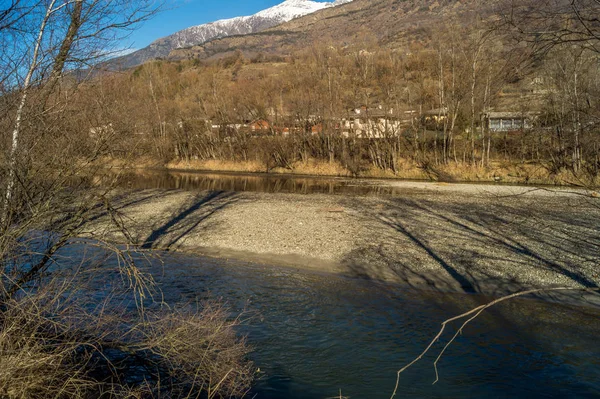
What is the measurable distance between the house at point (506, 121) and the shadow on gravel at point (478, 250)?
821 inches

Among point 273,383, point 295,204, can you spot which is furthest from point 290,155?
point 273,383

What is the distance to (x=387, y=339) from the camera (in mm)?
10031

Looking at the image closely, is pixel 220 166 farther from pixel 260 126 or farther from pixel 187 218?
pixel 187 218

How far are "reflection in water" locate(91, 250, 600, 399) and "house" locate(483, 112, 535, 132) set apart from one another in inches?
1285

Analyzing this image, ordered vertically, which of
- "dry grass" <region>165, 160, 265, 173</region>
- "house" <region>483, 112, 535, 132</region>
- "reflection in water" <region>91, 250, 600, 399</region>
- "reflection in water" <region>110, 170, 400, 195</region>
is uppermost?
"house" <region>483, 112, 535, 132</region>

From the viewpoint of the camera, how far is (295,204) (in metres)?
26.4

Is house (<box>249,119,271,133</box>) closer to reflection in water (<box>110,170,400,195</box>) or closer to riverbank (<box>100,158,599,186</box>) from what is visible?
riverbank (<box>100,158,599,186</box>)

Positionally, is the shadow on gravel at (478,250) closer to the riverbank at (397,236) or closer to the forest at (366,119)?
the riverbank at (397,236)

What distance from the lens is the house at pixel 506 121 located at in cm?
4208

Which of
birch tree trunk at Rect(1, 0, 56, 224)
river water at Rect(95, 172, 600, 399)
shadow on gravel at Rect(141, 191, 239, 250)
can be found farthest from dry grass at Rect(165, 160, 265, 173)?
birch tree trunk at Rect(1, 0, 56, 224)

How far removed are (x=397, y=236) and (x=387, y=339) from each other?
8.90 m

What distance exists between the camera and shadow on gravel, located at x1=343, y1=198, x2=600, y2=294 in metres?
13.7

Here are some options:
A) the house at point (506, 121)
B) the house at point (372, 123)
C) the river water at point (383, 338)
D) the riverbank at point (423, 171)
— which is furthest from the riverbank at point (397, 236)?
the house at point (372, 123)

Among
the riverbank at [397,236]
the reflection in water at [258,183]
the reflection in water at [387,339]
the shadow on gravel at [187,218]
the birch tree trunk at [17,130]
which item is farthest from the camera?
the reflection in water at [258,183]
